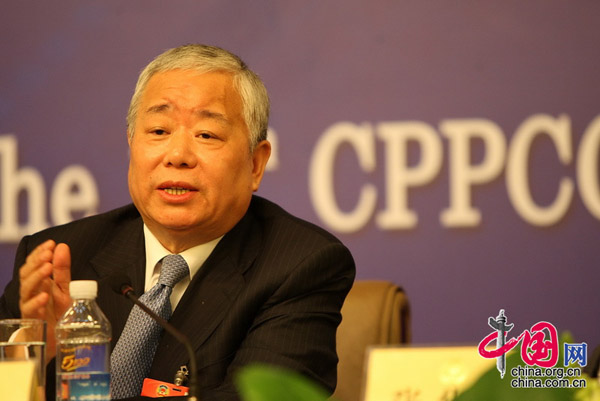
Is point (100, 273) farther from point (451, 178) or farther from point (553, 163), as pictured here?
point (553, 163)

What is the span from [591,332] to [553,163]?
0.60 metres

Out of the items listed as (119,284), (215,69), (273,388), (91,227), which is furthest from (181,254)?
(273,388)

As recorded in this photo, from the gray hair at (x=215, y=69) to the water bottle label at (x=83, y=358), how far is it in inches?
33.0

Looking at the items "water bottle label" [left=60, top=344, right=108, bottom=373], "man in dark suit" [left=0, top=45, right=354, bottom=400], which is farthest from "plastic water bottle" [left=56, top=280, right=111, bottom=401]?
"man in dark suit" [left=0, top=45, right=354, bottom=400]

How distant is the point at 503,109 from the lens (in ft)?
10.7

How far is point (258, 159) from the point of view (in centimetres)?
240

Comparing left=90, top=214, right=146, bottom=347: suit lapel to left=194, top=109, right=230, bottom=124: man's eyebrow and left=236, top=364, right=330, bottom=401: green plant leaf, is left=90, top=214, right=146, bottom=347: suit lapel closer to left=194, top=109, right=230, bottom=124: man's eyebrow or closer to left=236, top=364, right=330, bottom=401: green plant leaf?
left=194, top=109, right=230, bottom=124: man's eyebrow

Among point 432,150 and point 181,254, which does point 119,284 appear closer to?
point 181,254

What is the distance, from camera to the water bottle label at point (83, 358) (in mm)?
1514

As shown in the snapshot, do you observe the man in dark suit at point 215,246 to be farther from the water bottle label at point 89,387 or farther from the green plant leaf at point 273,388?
the green plant leaf at point 273,388

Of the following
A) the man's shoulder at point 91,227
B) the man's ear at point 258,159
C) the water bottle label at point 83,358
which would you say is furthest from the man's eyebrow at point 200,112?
the water bottle label at point 83,358

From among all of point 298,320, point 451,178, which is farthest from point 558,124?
point 298,320

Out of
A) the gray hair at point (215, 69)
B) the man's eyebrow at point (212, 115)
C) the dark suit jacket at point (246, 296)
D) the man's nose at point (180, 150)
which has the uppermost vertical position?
the gray hair at point (215, 69)

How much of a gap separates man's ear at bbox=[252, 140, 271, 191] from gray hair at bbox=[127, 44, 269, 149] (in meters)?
0.03
